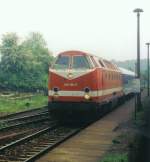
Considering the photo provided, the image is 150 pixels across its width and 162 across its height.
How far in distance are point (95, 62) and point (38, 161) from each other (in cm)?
970

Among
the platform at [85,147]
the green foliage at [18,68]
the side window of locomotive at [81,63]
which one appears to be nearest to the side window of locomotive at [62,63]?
the side window of locomotive at [81,63]

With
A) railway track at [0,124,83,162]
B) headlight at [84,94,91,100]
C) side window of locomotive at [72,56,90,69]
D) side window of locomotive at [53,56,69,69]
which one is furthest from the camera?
side window of locomotive at [53,56,69,69]

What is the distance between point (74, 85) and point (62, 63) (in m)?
1.33

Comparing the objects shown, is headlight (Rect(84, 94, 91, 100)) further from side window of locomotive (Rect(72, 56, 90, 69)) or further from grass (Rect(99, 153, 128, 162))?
grass (Rect(99, 153, 128, 162))

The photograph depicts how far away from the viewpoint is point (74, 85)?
19.4m

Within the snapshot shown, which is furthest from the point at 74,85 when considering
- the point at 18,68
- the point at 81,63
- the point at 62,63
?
the point at 18,68

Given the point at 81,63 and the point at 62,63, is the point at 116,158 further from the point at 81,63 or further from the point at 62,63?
the point at 62,63

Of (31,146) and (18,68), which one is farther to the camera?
(18,68)

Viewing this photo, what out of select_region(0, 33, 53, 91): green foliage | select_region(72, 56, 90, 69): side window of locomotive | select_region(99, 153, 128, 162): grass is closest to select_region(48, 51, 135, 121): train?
select_region(72, 56, 90, 69): side window of locomotive

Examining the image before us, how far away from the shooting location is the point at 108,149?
42.8ft

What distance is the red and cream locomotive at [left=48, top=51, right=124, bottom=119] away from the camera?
1925 cm

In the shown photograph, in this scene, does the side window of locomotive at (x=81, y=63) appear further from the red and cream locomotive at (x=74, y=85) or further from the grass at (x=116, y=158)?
the grass at (x=116, y=158)

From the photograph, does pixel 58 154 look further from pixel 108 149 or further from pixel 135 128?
pixel 135 128

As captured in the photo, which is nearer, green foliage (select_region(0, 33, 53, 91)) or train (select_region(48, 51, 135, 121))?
train (select_region(48, 51, 135, 121))
